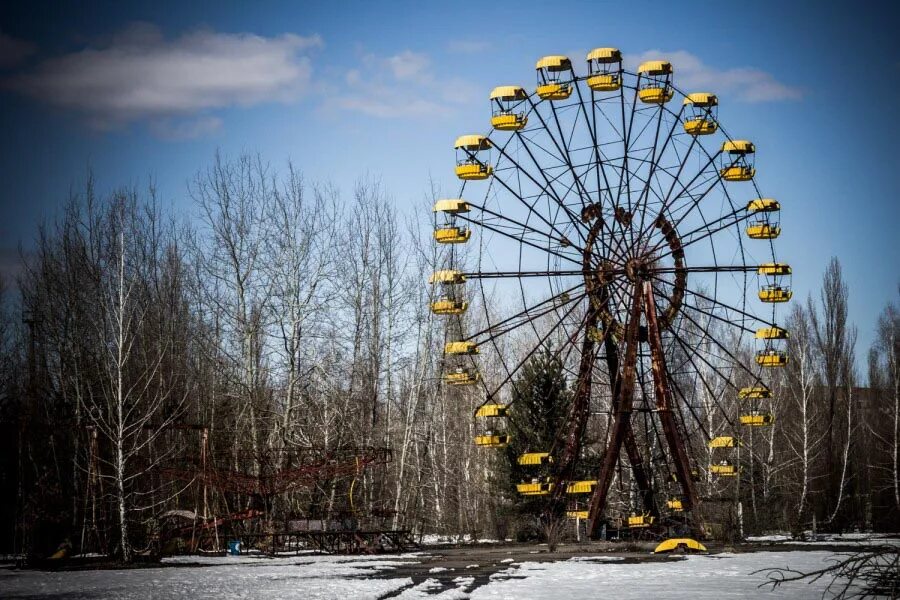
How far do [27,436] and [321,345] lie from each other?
46.5 ft

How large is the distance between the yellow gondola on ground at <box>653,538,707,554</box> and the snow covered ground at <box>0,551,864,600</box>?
2.34m

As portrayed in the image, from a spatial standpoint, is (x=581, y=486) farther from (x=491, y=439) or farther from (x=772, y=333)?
(x=772, y=333)

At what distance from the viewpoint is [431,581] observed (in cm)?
1806

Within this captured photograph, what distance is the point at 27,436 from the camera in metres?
35.3

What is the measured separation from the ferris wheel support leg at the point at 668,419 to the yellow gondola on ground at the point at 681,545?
135 cm

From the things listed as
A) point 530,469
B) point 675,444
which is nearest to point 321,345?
point 530,469

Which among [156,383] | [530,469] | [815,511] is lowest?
[815,511]

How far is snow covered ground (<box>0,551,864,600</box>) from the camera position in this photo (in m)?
15.3

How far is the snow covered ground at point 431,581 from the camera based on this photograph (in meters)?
15.3

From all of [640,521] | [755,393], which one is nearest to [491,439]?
[640,521]

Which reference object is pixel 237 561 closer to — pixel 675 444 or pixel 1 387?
pixel 675 444

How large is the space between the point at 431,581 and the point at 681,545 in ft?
36.2

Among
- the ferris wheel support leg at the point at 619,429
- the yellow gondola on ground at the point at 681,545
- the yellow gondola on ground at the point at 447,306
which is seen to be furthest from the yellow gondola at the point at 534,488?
the yellow gondola on ground at the point at 447,306

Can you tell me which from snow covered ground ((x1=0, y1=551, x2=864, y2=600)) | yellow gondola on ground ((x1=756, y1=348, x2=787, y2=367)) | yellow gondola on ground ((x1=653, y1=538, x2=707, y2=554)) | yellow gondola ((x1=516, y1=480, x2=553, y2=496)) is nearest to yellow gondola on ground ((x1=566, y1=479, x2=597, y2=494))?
yellow gondola ((x1=516, y1=480, x2=553, y2=496))
